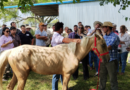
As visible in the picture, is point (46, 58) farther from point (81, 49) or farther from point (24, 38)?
point (24, 38)

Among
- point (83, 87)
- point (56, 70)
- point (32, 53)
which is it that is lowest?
point (83, 87)

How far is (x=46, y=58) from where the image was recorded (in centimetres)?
293

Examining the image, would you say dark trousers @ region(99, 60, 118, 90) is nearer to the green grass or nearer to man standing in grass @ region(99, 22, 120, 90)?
man standing in grass @ region(99, 22, 120, 90)

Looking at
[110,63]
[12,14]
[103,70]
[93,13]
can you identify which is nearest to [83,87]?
[103,70]

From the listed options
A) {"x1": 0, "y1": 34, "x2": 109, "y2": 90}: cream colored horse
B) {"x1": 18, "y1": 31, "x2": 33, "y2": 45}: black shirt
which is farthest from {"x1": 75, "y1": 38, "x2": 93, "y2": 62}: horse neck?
{"x1": 18, "y1": 31, "x2": 33, "y2": 45}: black shirt

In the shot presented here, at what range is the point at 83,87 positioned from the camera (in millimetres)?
4520

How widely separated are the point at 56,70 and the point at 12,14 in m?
27.3

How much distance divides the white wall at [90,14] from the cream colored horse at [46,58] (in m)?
8.05

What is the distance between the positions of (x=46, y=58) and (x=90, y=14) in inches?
352

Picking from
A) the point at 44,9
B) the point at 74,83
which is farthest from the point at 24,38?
the point at 44,9

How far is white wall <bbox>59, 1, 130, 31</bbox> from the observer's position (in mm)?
10242

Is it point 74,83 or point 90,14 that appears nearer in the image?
point 74,83

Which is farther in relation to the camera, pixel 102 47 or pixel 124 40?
pixel 124 40

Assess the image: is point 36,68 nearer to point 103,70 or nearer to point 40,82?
point 103,70
